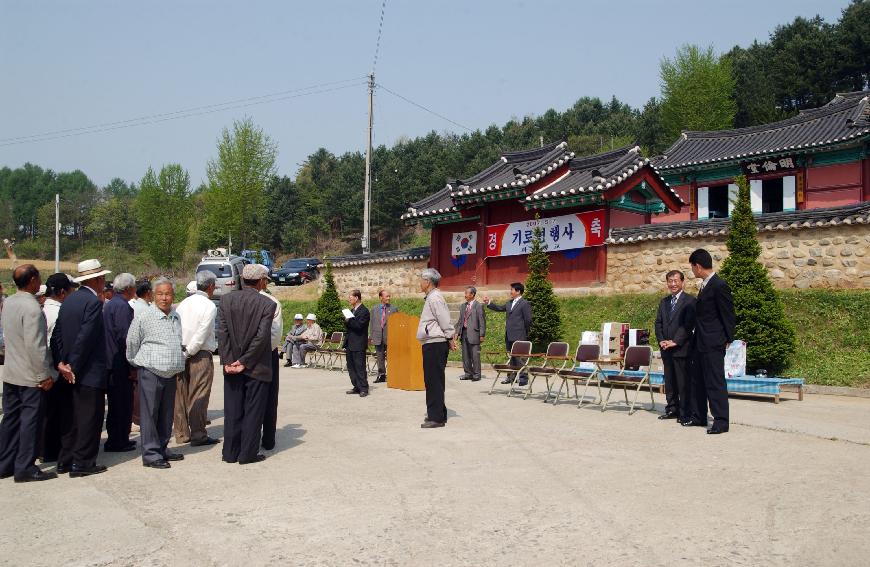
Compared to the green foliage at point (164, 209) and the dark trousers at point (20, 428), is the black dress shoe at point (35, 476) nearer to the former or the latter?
the dark trousers at point (20, 428)

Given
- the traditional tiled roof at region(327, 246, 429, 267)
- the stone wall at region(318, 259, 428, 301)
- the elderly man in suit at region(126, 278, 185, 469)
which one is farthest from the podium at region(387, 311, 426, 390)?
the traditional tiled roof at region(327, 246, 429, 267)

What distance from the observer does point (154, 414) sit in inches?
262

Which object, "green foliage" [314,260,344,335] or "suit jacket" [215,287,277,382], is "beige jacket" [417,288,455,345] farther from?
"green foliage" [314,260,344,335]

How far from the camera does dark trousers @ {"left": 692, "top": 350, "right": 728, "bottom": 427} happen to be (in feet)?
26.0

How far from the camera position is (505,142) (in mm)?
53875

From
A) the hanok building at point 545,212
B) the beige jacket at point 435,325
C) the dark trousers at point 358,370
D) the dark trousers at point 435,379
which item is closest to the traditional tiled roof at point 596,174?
the hanok building at point 545,212

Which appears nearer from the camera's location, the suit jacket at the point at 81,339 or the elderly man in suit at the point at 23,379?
the elderly man in suit at the point at 23,379

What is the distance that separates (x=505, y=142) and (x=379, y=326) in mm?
42118

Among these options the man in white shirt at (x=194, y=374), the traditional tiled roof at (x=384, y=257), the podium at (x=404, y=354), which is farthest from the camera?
the traditional tiled roof at (x=384, y=257)

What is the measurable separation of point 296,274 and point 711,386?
98.7ft

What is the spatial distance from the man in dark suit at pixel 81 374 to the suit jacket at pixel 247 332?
1.11m

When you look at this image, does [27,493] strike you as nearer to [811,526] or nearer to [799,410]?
[811,526]

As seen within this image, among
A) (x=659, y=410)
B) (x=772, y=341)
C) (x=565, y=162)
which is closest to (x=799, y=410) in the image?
(x=659, y=410)

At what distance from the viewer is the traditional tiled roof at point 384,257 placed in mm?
25625
